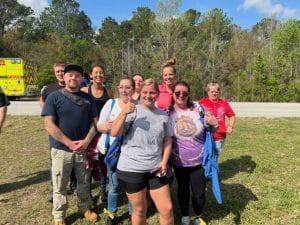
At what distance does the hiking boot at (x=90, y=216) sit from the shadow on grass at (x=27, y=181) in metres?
1.97

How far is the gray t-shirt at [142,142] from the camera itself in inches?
156

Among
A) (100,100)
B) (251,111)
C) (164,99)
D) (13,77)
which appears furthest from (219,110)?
(13,77)

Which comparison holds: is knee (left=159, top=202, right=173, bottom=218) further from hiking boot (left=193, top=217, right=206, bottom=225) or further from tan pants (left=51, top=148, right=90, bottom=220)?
tan pants (left=51, top=148, right=90, bottom=220)

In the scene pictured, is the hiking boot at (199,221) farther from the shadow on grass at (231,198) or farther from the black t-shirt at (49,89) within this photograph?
the black t-shirt at (49,89)

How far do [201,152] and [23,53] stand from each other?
43.7m

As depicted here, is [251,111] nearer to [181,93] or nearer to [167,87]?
[167,87]

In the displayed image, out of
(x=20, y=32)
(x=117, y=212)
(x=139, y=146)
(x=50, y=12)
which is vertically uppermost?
(x=50, y=12)

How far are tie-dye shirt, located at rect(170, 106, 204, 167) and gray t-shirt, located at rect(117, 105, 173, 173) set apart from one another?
51 centimetres

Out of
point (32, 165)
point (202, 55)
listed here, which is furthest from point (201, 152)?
point (202, 55)

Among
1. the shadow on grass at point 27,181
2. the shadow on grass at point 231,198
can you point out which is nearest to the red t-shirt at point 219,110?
the shadow on grass at point 231,198

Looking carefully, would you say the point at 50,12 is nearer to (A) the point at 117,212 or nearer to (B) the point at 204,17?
(B) the point at 204,17

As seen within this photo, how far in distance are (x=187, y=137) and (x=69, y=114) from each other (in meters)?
1.36

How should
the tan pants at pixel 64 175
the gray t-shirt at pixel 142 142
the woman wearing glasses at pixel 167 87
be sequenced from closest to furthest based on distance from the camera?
the gray t-shirt at pixel 142 142
the tan pants at pixel 64 175
the woman wearing glasses at pixel 167 87

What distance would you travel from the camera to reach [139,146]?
396cm
